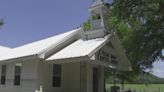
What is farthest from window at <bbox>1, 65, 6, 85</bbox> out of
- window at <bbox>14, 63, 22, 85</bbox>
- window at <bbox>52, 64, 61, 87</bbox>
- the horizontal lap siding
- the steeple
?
the steeple

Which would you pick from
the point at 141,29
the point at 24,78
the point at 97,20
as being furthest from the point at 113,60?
the point at 24,78

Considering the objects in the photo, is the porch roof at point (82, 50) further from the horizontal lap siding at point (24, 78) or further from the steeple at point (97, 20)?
the horizontal lap siding at point (24, 78)

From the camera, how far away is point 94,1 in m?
22.1

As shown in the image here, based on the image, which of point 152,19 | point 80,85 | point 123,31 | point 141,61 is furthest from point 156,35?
point 80,85

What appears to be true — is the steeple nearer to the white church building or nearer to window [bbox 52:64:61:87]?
the white church building

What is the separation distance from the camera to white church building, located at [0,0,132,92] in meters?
17.7

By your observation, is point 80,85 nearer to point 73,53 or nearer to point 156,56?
point 73,53

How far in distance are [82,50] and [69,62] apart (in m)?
1.35

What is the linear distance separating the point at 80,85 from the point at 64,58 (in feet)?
9.33

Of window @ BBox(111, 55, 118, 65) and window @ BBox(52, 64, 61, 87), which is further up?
window @ BBox(111, 55, 118, 65)

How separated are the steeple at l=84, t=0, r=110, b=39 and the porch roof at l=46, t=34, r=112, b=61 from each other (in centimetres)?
54

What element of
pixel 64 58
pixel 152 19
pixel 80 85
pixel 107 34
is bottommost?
pixel 80 85

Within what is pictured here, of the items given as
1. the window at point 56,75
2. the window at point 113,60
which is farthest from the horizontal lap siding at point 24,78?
the window at point 113,60

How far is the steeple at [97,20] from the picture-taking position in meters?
19.5
